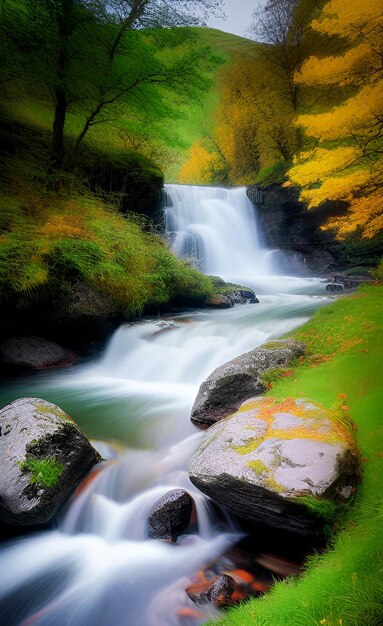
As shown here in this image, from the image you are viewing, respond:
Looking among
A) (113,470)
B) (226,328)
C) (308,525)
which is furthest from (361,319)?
(113,470)

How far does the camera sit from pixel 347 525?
237 centimetres

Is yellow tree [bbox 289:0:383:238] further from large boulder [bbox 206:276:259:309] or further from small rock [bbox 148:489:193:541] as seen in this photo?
small rock [bbox 148:489:193:541]

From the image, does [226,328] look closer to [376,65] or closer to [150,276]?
[150,276]

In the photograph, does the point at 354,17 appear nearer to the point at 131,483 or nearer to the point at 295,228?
the point at 131,483

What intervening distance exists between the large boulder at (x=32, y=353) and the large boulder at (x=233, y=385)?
3.71m

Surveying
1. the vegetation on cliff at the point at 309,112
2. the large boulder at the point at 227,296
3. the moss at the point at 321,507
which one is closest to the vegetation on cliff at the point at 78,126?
the large boulder at the point at 227,296

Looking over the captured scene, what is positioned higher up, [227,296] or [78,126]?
[78,126]

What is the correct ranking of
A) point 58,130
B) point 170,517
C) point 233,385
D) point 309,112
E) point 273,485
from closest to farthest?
point 273,485 < point 170,517 < point 233,385 < point 58,130 < point 309,112

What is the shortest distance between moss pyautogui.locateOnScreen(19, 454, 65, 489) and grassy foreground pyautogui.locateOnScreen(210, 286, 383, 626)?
1848mm

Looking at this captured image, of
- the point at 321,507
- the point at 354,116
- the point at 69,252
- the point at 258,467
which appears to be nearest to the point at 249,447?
the point at 258,467

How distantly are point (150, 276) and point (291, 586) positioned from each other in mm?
6909

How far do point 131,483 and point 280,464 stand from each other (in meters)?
1.81

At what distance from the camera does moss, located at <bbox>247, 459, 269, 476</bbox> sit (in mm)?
2645

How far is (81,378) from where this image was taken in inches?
265
